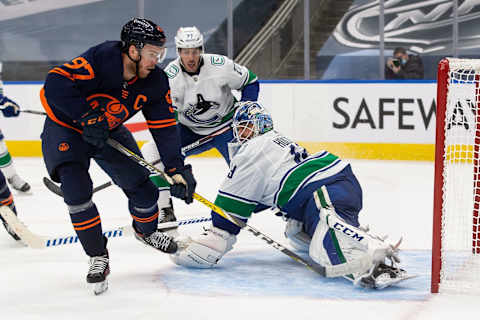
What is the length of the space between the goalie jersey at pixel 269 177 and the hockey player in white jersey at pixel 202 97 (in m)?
0.93

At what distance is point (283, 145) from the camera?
2852mm

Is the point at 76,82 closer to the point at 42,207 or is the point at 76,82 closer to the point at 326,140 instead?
the point at 42,207

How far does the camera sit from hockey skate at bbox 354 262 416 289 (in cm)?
256

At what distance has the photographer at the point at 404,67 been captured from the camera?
659cm

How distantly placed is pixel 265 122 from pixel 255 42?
4942 mm

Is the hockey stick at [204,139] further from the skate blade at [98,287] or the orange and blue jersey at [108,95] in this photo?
the skate blade at [98,287]

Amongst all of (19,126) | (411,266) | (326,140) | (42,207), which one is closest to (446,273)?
(411,266)

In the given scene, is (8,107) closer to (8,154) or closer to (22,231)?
(8,154)

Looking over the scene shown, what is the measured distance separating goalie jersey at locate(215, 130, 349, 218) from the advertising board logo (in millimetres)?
4534

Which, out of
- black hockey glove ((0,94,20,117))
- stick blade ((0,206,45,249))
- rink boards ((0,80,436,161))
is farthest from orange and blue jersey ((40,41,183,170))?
rink boards ((0,80,436,161))

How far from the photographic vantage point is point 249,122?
9.35ft

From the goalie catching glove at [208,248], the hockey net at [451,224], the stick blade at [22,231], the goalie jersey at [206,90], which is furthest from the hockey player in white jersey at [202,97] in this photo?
the hockey net at [451,224]

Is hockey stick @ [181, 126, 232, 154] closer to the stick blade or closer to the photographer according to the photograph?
the stick blade

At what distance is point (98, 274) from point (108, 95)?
0.65m
